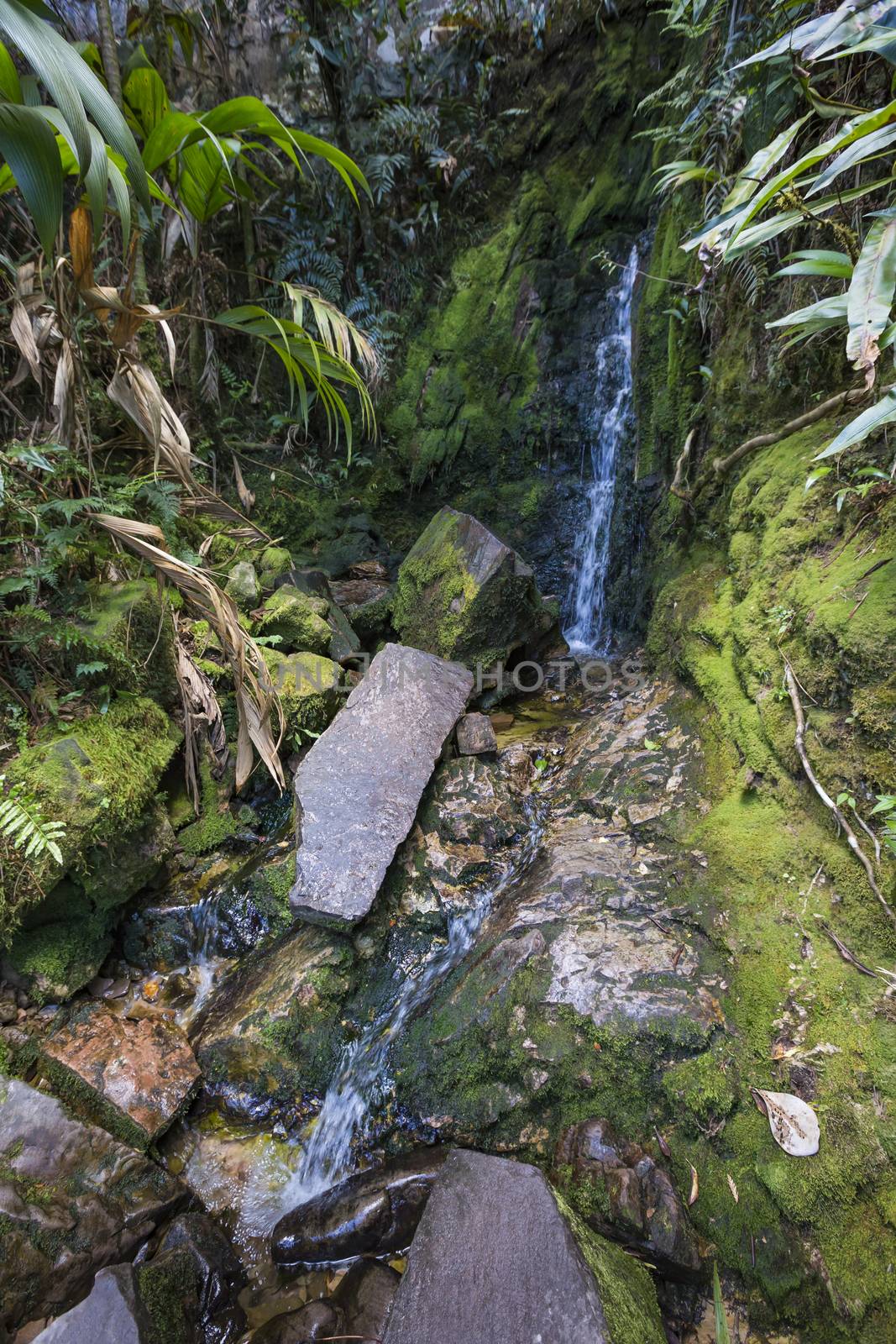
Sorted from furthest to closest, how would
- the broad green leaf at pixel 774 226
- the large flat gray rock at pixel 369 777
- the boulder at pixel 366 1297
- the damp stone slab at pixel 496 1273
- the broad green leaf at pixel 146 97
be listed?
the broad green leaf at pixel 146 97
the large flat gray rock at pixel 369 777
the broad green leaf at pixel 774 226
the boulder at pixel 366 1297
the damp stone slab at pixel 496 1273

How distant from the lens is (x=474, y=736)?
355cm

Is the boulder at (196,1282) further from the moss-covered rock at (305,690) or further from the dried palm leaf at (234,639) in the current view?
the moss-covered rock at (305,690)

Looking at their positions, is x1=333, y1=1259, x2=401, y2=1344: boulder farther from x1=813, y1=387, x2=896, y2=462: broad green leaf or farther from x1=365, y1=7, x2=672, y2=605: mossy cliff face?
x1=365, y1=7, x2=672, y2=605: mossy cliff face

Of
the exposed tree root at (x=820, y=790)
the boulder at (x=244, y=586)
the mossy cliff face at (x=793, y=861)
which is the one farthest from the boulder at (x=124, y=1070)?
the exposed tree root at (x=820, y=790)

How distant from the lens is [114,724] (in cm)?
287

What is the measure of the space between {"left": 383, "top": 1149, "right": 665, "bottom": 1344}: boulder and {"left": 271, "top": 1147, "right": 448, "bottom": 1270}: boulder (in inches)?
16.5

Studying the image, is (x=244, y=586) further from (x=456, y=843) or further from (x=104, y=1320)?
(x=104, y=1320)

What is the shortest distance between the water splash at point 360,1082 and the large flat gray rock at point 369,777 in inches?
16.3

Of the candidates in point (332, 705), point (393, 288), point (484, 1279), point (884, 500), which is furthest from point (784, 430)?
point (393, 288)

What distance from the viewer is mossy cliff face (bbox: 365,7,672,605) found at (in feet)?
19.9

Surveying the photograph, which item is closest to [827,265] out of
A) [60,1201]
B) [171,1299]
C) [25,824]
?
[25,824]

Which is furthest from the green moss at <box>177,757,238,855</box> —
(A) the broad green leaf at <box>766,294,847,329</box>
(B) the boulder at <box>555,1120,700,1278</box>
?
(A) the broad green leaf at <box>766,294,847,329</box>

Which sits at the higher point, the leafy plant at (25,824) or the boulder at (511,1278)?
the leafy plant at (25,824)

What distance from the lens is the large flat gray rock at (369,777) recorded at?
2.63 m
